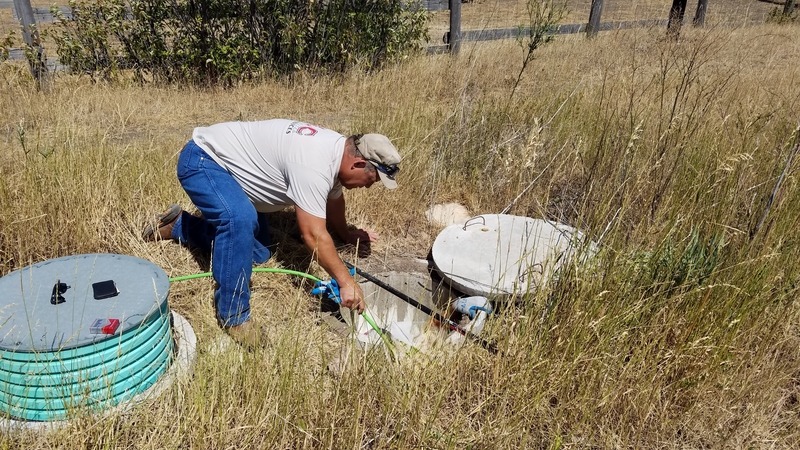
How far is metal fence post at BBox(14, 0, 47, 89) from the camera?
17.3ft

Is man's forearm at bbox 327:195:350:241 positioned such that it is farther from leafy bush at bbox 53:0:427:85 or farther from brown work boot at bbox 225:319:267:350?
leafy bush at bbox 53:0:427:85

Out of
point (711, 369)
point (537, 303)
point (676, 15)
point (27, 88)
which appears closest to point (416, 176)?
point (537, 303)

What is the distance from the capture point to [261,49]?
608 cm

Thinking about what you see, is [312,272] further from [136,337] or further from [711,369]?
[711,369]

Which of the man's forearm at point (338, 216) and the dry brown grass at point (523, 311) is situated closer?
the dry brown grass at point (523, 311)

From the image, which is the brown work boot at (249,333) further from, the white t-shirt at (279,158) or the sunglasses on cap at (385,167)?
the sunglasses on cap at (385,167)

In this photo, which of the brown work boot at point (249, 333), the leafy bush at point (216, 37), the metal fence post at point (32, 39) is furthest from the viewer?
the leafy bush at point (216, 37)

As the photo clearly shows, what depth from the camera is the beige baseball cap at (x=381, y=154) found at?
2385mm

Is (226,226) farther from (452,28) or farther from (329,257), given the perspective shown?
(452,28)

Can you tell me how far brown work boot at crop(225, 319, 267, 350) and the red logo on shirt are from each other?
2.90 feet

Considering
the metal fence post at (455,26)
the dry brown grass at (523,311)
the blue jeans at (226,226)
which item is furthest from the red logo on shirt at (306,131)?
the metal fence post at (455,26)

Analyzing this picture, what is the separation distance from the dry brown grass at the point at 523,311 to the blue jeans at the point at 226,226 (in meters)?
0.15

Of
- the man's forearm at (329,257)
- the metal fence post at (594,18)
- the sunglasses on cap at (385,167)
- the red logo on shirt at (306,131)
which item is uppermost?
the metal fence post at (594,18)

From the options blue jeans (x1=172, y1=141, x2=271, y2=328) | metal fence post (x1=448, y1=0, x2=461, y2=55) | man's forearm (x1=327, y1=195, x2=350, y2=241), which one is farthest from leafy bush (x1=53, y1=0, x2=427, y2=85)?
blue jeans (x1=172, y1=141, x2=271, y2=328)
